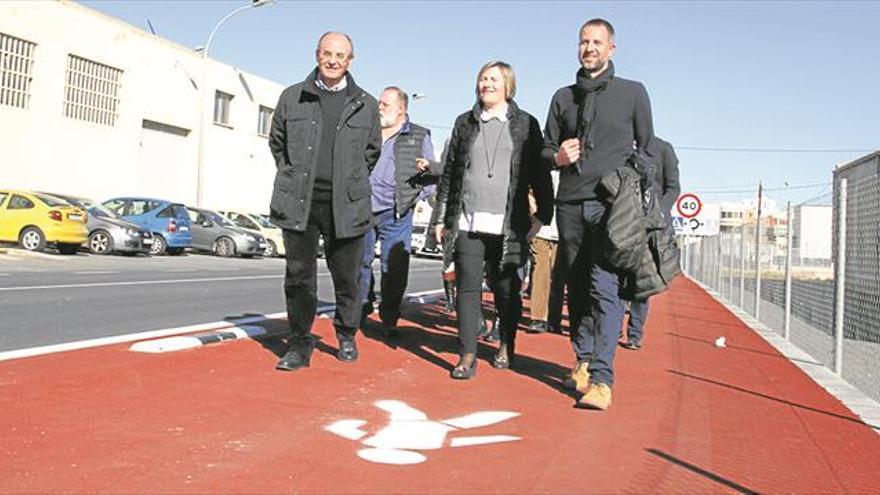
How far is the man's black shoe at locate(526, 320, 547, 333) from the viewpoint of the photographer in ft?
28.4

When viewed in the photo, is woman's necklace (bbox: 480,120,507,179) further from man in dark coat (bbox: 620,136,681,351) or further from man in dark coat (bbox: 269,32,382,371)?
man in dark coat (bbox: 620,136,681,351)

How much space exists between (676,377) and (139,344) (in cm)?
374

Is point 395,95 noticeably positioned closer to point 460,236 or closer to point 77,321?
point 460,236

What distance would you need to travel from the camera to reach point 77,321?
26.5 ft

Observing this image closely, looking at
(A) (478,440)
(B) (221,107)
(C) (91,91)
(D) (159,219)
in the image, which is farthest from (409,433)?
(B) (221,107)

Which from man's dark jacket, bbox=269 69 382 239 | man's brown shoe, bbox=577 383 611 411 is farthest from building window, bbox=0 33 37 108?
man's brown shoe, bbox=577 383 611 411

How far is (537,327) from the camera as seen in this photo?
343 inches

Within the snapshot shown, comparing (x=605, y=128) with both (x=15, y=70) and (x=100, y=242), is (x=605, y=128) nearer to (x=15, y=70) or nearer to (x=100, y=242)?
(x=100, y=242)

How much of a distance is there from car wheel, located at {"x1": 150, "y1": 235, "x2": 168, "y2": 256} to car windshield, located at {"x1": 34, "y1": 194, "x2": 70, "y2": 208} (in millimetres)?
3503

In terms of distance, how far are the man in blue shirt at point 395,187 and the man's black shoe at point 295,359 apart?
64.0 inches

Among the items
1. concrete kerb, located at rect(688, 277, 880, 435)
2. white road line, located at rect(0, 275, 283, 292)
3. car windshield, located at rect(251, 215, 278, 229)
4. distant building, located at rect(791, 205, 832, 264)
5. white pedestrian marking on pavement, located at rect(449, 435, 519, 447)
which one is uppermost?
car windshield, located at rect(251, 215, 278, 229)

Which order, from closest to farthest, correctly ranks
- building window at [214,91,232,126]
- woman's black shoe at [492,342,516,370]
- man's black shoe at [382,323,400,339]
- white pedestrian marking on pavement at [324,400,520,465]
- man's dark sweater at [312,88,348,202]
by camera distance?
white pedestrian marking on pavement at [324,400,520,465], man's dark sweater at [312,88,348,202], woman's black shoe at [492,342,516,370], man's black shoe at [382,323,400,339], building window at [214,91,232,126]

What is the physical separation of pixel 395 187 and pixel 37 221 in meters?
16.8

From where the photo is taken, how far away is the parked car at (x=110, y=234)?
75.0 feet
